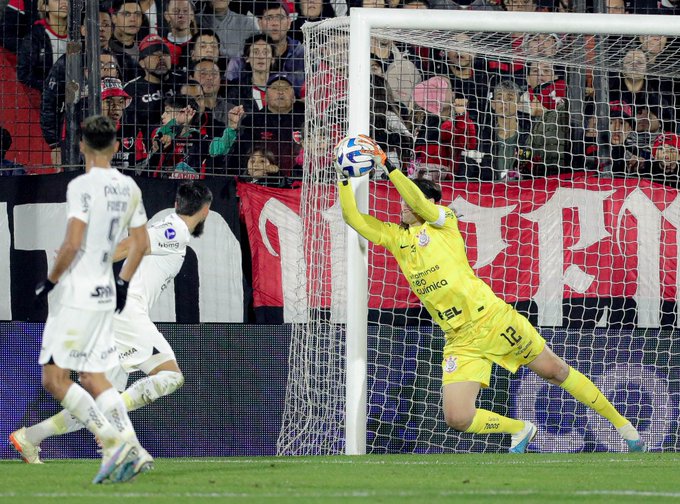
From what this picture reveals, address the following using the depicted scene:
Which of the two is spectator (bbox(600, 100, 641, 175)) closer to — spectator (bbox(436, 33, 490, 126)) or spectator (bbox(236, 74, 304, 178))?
spectator (bbox(436, 33, 490, 126))

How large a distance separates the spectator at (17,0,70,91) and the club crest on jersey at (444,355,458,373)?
4280mm

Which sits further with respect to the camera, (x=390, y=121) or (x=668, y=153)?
(x=668, y=153)

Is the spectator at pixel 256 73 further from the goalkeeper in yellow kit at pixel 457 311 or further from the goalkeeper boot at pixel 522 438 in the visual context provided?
the goalkeeper boot at pixel 522 438

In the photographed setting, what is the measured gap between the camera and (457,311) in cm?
834

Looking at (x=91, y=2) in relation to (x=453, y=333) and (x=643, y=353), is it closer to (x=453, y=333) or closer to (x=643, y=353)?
(x=453, y=333)

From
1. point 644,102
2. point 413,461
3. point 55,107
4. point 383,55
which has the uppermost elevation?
point 383,55

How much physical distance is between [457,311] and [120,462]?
350cm

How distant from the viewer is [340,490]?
18.8ft

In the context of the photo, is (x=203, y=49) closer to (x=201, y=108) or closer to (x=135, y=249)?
(x=201, y=108)

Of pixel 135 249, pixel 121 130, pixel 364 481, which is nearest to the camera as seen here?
pixel 135 249

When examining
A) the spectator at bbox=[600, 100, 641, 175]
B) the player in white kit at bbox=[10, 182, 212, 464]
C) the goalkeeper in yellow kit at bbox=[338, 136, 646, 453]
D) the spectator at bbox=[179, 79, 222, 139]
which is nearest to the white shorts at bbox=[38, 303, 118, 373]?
the player in white kit at bbox=[10, 182, 212, 464]

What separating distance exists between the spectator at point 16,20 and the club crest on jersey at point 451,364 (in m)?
4.73

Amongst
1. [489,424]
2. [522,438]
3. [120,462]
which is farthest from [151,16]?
[120,462]

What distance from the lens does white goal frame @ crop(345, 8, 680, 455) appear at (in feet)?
28.2
